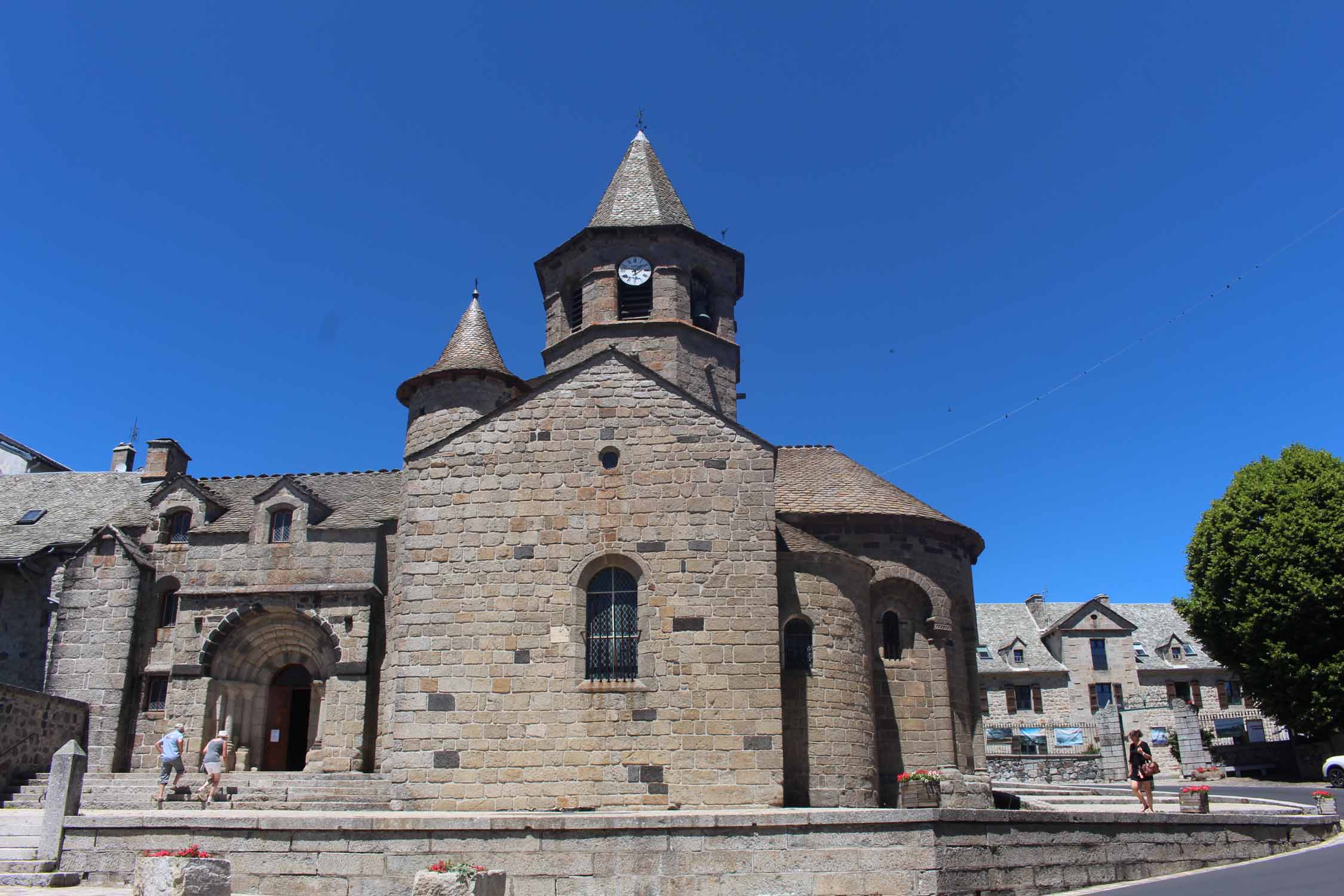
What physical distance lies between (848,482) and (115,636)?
16844 mm

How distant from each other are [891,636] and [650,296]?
31.5 feet

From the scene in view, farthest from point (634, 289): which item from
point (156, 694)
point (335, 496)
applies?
point (156, 694)

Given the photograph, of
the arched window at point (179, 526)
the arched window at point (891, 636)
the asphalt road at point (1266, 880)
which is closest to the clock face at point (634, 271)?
the arched window at point (891, 636)

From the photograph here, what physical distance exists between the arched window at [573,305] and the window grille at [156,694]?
487 inches

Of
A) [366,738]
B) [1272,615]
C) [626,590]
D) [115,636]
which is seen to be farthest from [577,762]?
[1272,615]

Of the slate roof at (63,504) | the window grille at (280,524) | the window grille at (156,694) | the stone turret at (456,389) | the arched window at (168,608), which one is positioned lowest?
the window grille at (156,694)

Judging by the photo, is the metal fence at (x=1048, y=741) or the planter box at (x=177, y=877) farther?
the metal fence at (x=1048, y=741)

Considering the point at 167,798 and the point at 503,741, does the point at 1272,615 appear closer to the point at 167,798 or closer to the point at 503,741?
the point at 503,741

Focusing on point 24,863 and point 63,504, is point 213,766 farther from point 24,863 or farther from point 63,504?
point 63,504

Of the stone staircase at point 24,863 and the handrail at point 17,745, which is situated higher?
the handrail at point 17,745

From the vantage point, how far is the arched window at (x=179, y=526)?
23.8 meters

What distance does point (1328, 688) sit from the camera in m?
28.3

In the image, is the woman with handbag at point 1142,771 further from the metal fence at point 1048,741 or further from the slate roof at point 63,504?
the slate roof at point 63,504

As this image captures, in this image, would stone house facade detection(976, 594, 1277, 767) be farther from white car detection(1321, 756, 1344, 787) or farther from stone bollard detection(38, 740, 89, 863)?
stone bollard detection(38, 740, 89, 863)
